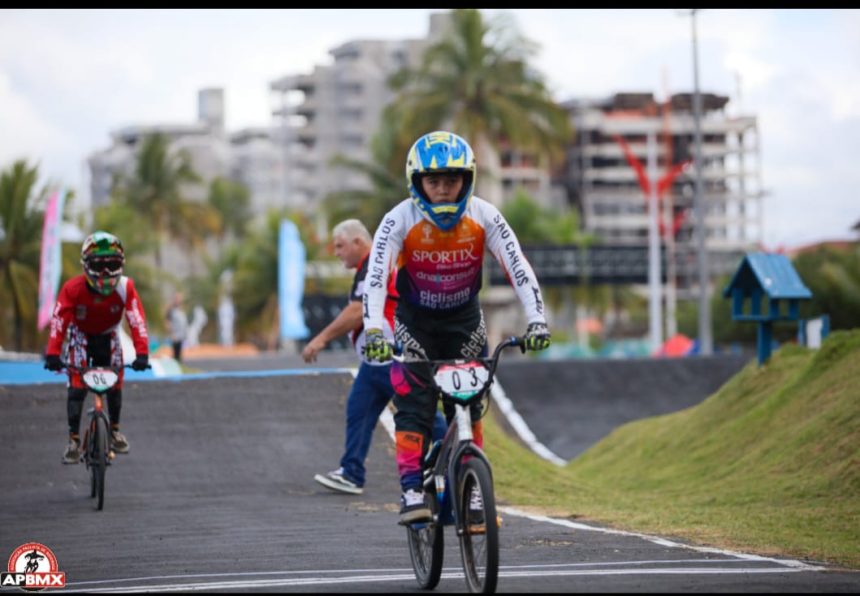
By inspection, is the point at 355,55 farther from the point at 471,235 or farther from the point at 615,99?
the point at 471,235

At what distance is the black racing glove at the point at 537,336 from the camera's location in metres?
7.73

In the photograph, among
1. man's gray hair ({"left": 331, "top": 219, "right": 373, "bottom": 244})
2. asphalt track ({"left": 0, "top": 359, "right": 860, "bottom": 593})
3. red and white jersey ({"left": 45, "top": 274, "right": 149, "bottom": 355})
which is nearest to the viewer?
asphalt track ({"left": 0, "top": 359, "right": 860, "bottom": 593})

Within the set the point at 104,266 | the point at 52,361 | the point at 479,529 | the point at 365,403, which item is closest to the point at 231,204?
the point at 365,403

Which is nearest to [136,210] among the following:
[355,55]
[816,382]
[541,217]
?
[541,217]

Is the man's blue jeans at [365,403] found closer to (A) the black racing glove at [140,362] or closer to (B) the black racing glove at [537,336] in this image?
(A) the black racing glove at [140,362]

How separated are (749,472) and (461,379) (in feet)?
29.5

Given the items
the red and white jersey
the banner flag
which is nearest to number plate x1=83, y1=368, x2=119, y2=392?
the red and white jersey

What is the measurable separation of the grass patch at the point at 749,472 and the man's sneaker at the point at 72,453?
3797 millimetres

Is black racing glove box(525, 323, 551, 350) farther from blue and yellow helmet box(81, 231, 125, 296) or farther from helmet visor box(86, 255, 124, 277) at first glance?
helmet visor box(86, 255, 124, 277)

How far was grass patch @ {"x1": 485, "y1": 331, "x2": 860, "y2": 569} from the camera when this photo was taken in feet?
37.7

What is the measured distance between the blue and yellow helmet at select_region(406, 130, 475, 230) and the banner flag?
42.6m

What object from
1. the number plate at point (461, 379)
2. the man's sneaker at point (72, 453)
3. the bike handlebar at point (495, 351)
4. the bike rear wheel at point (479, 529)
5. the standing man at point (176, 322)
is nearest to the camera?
the bike rear wheel at point (479, 529)

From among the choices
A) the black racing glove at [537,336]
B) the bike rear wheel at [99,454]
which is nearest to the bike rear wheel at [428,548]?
the black racing glove at [537,336]

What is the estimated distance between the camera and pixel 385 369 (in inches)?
535
